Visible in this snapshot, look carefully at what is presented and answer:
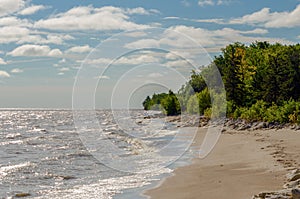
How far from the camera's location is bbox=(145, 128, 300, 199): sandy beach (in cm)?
1462

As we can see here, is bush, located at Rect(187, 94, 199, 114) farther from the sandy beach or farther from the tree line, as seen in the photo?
the sandy beach

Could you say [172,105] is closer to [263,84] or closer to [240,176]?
[263,84]

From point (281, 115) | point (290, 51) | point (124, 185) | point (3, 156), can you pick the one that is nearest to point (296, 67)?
point (290, 51)

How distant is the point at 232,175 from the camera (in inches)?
712

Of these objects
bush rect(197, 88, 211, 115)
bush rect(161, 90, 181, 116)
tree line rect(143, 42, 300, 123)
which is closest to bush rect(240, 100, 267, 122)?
tree line rect(143, 42, 300, 123)

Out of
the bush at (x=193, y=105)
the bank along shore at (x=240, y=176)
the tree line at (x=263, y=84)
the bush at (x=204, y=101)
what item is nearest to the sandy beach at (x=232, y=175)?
the bank along shore at (x=240, y=176)

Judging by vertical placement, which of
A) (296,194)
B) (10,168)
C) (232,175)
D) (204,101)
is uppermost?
(204,101)

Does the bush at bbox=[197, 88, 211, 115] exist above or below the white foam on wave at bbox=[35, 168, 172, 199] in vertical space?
above

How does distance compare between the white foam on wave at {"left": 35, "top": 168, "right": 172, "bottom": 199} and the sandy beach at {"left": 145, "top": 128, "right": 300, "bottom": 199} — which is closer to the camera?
the sandy beach at {"left": 145, "top": 128, "right": 300, "bottom": 199}

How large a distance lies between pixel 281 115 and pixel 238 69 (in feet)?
90.8

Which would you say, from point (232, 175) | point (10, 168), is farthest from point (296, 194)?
point (10, 168)

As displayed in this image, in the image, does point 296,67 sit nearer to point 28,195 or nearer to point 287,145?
point 287,145

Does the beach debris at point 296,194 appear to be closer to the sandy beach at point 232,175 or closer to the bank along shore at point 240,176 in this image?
the bank along shore at point 240,176

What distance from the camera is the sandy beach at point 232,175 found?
48.0 feet
